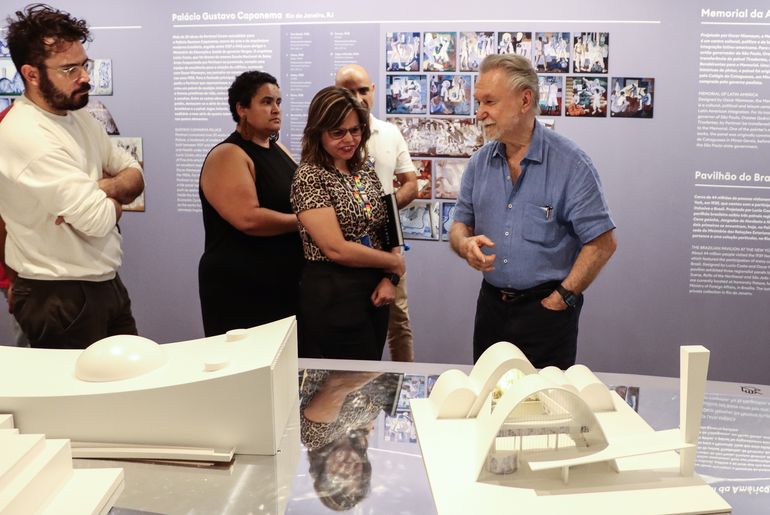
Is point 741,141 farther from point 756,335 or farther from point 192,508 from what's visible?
point 192,508

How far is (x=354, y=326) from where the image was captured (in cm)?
304

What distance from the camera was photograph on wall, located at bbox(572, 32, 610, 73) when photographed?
4352 mm

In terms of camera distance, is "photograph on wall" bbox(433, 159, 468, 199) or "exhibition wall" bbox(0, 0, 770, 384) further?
"photograph on wall" bbox(433, 159, 468, 199)

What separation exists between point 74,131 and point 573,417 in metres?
2.21

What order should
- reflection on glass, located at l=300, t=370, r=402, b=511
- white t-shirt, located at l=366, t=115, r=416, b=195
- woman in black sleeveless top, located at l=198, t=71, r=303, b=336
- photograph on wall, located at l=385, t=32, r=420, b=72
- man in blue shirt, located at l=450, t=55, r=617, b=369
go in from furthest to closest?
photograph on wall, located at l=385, t=32, r=420, b=72
white t-shirt, located at l=366, t=115, r=416, b=195
woman in black sleeveless top, located at l=198, t=71, r=303, b=336
man in blue shirt, located at l=450, t=55, r=617, b=369
reflection on glass, located at l=300, t=370, r=402, b=511

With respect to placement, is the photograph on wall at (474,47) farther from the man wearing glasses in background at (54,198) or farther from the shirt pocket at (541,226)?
the man wearing glasses in background at (54,198)

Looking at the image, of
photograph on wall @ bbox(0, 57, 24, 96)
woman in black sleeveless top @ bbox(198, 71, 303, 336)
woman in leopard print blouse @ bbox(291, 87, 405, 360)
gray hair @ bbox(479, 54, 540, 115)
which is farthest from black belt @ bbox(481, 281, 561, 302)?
photograph on wall @ bbox(0, 57, 24, 96)

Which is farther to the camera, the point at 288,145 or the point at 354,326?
the point at 288,145

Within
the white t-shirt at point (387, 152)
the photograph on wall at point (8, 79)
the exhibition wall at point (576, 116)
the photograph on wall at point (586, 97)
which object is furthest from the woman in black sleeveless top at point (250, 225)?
the photograph on wall at point (8, 79)

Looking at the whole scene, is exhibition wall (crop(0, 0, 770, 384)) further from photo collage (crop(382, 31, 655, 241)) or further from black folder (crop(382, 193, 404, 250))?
black folder (crop(382, 193, 404, 250))

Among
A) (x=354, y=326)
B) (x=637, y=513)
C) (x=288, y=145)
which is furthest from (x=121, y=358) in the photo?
(x=288, y=145)

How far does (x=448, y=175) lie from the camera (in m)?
4.61

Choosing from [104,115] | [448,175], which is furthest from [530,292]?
[104,115]

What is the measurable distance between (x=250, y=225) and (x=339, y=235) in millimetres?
590
